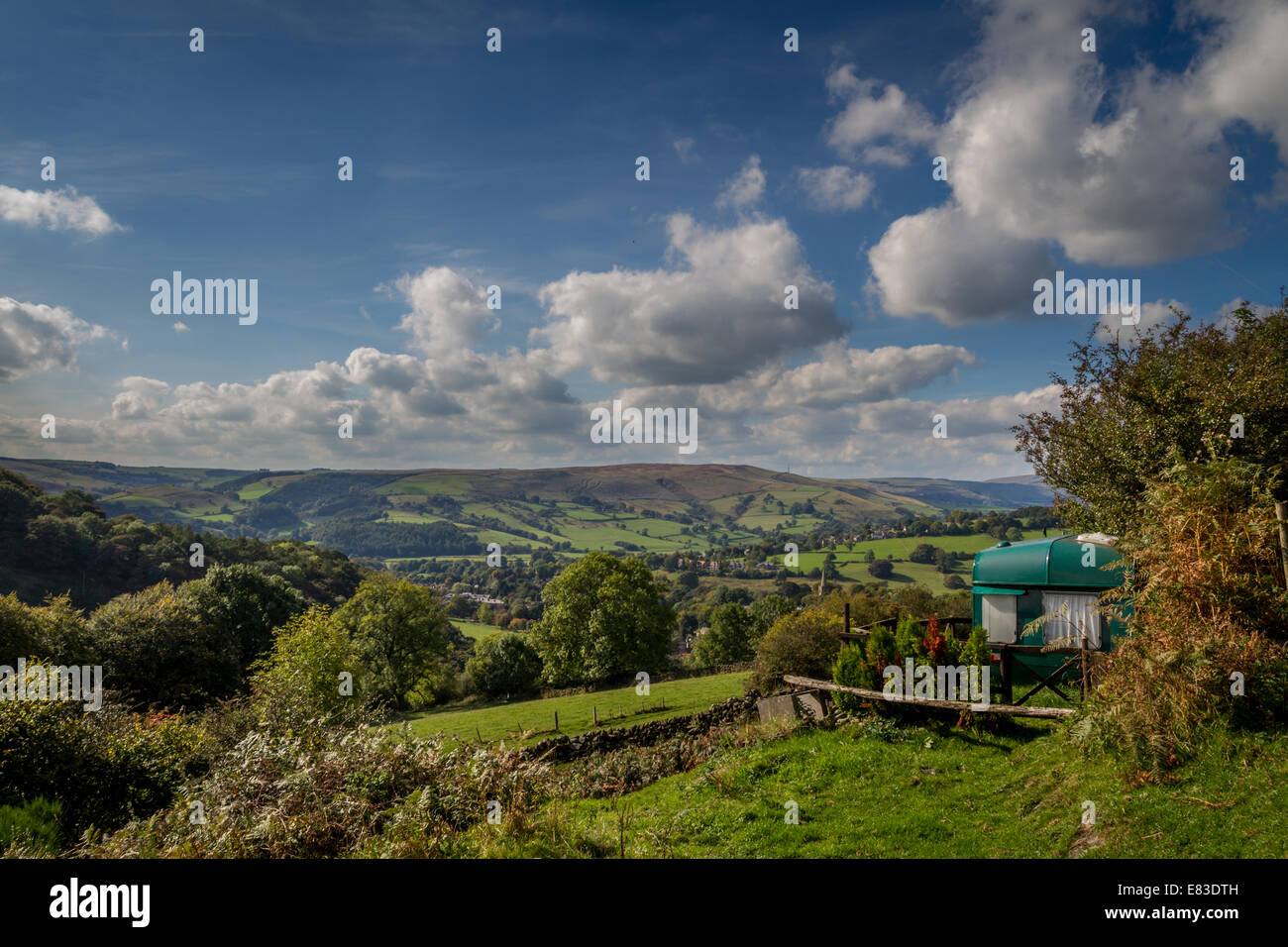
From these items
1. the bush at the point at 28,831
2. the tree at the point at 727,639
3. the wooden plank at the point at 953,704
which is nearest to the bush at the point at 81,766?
the bush at the point at 28,831

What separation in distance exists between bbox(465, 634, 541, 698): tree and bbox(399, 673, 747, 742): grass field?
9.61 meters

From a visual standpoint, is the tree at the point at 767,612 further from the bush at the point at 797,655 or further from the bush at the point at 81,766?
the bush at the point at 81,766

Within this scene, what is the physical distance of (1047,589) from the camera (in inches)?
624

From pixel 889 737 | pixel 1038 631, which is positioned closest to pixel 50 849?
pixel 889 737

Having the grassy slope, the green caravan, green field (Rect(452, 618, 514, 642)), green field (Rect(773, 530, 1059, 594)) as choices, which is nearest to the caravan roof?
the green caravan

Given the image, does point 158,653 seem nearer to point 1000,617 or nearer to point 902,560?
point 1000,617

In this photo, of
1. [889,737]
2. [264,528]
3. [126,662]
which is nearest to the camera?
[889,737]

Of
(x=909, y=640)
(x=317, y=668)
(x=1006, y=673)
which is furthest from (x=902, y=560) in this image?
(x=909, y=640)

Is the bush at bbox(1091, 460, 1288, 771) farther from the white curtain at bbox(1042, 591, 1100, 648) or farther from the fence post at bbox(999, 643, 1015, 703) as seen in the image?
the white curtain at bbox(1042, 591, 1100, 648)

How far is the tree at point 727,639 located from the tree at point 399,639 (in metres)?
20.7

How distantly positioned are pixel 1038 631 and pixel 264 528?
7908 inches

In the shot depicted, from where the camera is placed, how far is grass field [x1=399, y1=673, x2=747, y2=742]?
24.3m
